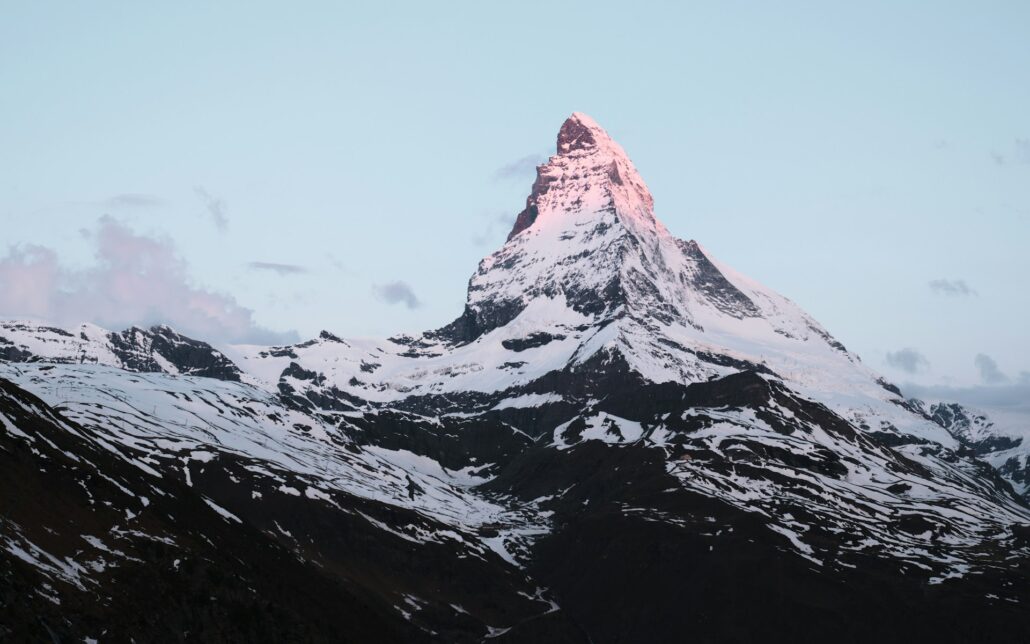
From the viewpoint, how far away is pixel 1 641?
198m
